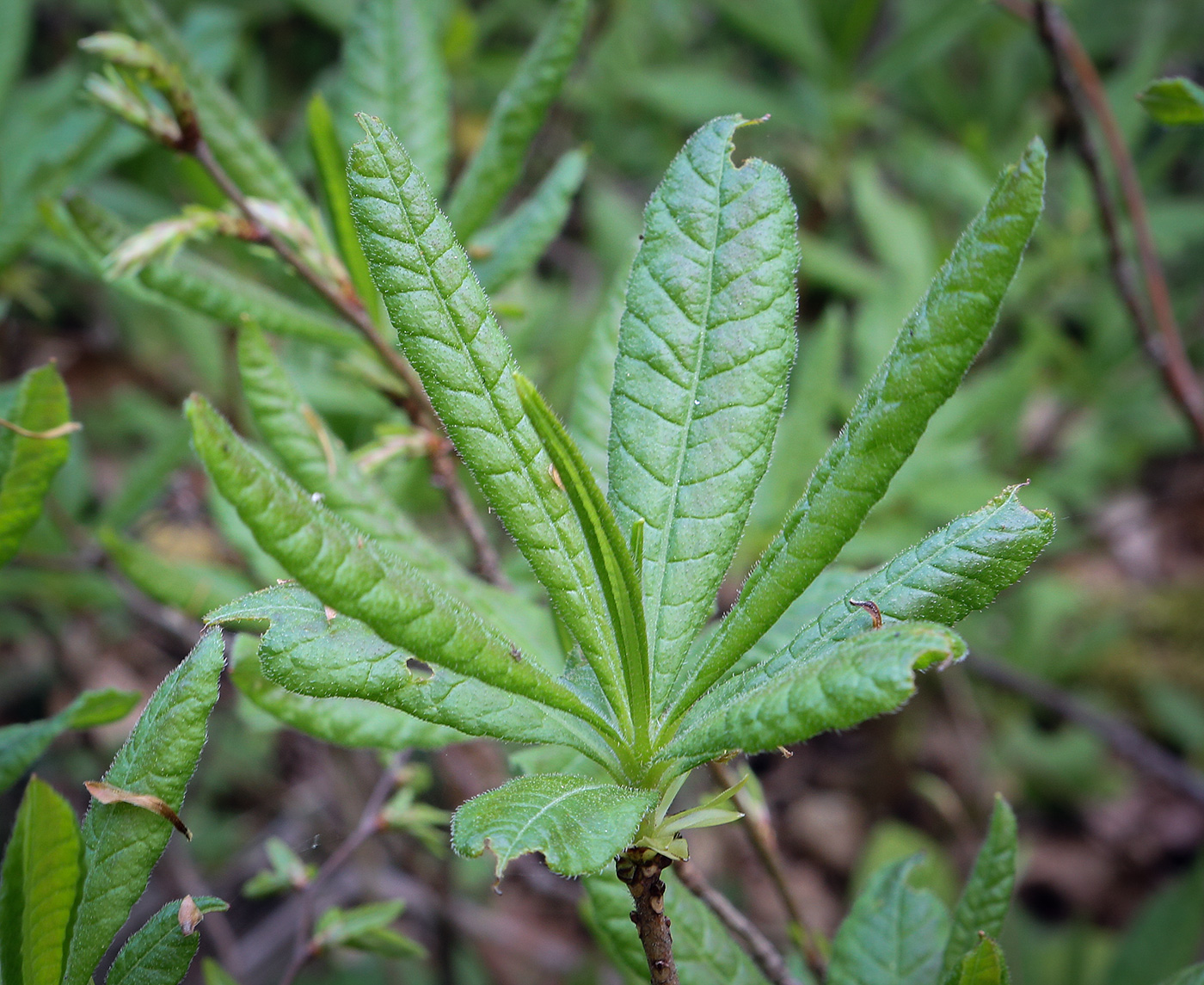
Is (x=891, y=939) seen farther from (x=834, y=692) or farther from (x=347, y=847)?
(x=347, y=847)

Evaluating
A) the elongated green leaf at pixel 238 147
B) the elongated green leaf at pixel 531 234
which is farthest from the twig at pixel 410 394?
the elongated green leaf at pixel 531 234

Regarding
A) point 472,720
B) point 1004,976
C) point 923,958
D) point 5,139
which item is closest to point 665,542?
point 472,720

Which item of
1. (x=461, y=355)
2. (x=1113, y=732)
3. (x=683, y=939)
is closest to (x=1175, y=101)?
(x=461, y=355)

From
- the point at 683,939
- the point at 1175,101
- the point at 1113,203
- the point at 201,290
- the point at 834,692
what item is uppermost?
the point at 1175,101

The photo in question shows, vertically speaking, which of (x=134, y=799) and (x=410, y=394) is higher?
(x=410, y=394)

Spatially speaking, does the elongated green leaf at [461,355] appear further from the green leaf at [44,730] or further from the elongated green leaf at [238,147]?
the elongated green leaf at [238,147]

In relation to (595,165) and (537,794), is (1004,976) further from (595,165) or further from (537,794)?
(595,165)

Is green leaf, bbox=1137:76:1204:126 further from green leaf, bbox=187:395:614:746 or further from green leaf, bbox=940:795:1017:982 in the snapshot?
green leaf, bbox=187:395:614:746
